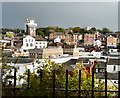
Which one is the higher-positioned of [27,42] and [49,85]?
[27,42]

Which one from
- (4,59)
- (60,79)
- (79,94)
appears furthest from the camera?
(4,59)

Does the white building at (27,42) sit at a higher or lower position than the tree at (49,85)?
higher

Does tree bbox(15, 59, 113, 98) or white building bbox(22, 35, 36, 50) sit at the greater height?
white building bbox(22, 35, 36, 50)

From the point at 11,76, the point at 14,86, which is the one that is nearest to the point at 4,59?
the point at 11,76

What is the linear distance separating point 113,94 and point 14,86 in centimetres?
45

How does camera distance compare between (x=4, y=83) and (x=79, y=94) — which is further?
(x=4, y=83)

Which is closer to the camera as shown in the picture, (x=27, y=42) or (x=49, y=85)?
(x=49, y=85)

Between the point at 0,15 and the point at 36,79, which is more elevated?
the point at 0,15

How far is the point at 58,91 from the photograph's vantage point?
1177 mm

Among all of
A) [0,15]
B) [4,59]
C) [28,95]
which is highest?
[0,15]

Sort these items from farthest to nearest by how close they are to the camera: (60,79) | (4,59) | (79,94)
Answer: (4,59) → (60,79) → (79,94)

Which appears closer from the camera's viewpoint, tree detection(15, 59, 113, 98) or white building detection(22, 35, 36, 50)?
tree detection(15, 59, 113, 98)

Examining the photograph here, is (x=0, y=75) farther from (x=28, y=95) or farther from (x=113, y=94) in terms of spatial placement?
(x=113, y=94)

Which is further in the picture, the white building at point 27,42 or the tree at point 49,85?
the white building at point 27,42
